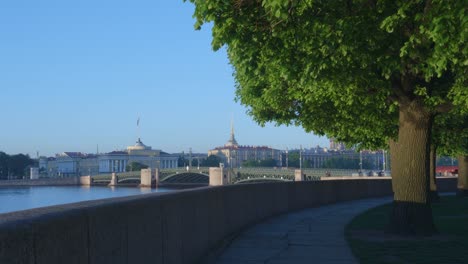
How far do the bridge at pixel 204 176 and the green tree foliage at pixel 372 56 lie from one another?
9763cm

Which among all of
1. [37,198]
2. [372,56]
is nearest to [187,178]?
[37,198]

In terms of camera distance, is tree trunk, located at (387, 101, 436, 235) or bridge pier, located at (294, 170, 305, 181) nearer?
tree trunk, located at (387, 101, 436, 235)

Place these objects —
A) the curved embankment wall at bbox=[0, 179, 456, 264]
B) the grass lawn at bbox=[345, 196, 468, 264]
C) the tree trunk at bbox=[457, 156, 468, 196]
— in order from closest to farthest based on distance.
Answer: the curved embankment wall at bbox=[0, 179, 456, 264], the grass lawn at bbox=[345, 196, 468, 264], the tree trunk at bbox=[457, 156, 468, 196]

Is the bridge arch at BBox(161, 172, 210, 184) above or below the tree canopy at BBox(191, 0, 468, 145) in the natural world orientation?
below

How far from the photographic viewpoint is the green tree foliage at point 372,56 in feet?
38.3

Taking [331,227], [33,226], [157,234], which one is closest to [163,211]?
[157,234]

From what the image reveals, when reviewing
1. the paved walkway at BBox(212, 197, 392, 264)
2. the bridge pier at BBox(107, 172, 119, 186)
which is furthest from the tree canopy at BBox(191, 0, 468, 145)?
the bridge pier at BBox(107, 172, 119, 186)

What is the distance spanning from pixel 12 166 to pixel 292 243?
137 m

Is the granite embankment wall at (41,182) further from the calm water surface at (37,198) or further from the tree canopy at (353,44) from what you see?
the tree canopy at (353,44)

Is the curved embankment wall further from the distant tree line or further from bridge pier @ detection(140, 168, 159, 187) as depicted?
the distant tree line

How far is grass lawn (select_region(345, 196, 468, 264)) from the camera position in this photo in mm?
12539

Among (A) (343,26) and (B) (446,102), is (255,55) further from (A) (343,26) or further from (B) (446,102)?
(B) (446,102)

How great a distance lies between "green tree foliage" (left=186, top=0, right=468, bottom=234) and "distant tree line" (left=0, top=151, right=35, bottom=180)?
131 metres

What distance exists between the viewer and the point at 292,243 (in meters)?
15.3
